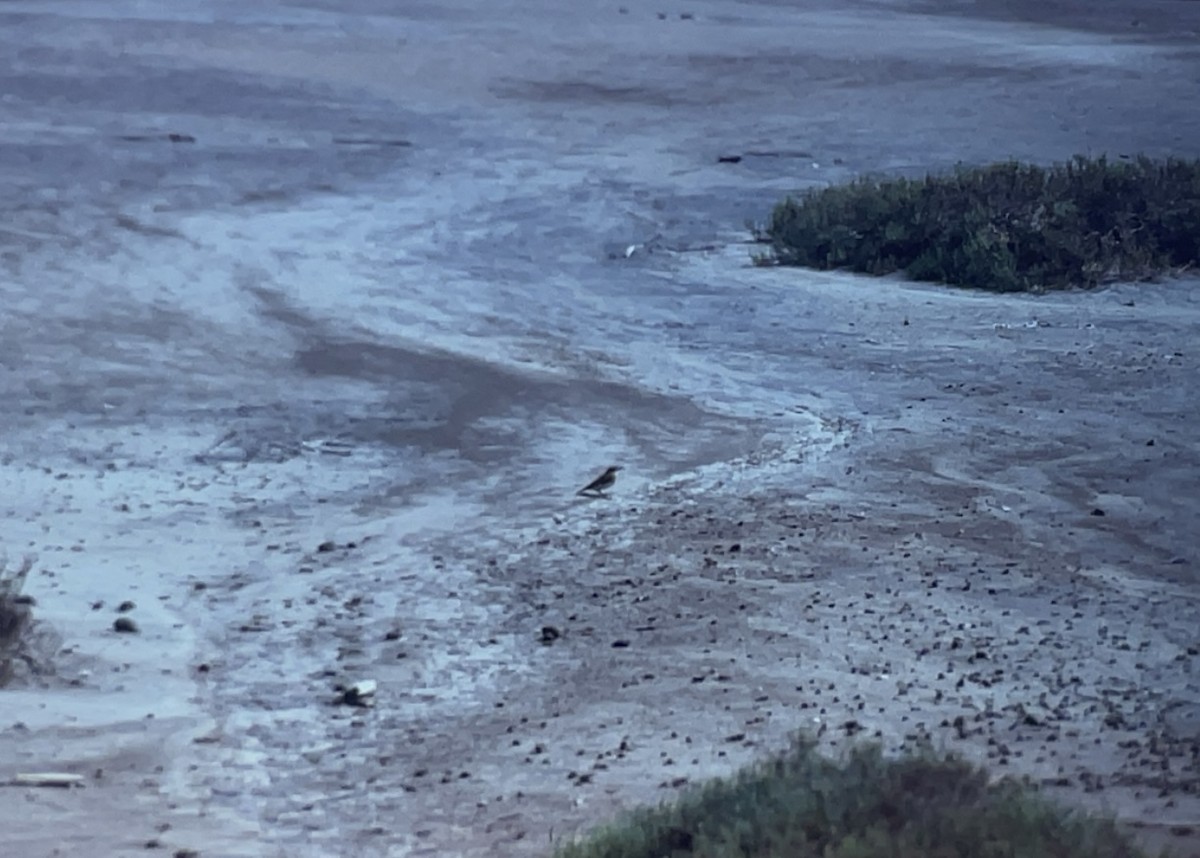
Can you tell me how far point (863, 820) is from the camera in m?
4.36

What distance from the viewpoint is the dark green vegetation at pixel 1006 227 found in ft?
53.7

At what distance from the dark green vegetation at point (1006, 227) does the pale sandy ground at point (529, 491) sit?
2.01 feet

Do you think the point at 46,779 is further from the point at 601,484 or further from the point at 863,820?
the point at 601,484

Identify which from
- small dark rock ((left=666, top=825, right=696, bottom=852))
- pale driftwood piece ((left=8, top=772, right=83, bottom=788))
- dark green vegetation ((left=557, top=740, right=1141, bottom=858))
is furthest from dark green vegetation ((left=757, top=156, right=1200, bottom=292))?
A: small dark rock ((left=666, top=825, right=696, bottom=852))

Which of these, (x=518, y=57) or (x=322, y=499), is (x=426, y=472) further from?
(x=518, y=57)

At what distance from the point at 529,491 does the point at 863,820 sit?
5.93 meters

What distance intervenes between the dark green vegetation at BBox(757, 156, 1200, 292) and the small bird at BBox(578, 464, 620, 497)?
22.4 ft

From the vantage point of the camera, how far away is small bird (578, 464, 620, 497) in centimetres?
1011

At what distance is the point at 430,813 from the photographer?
596cm

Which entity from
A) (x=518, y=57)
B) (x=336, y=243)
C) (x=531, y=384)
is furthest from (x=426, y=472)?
(x=518, y=57)

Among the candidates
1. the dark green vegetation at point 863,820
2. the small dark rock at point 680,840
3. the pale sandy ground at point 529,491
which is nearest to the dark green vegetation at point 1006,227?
the pale sandy ground at point 529,491

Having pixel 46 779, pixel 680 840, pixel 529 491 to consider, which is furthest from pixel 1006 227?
pixel 680 840

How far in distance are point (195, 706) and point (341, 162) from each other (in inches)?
596

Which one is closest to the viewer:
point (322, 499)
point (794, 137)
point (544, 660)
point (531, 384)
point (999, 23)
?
point (544, 660)
